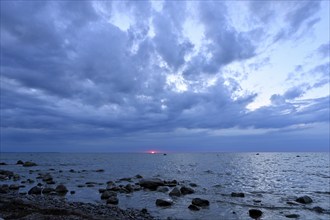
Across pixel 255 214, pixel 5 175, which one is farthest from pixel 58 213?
pixel 5 175

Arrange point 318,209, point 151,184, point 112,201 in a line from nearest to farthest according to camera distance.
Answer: point 318,209 → point 112,201 → point 151,184

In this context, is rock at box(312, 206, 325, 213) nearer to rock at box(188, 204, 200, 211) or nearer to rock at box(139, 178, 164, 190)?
rock at box(188, 204, 200, 211)

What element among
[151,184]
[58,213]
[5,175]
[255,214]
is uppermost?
[58,213]

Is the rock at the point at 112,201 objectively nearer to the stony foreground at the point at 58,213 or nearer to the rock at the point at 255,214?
the stony foreground at the point at 58,213

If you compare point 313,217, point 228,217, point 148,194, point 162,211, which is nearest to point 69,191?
point 148,194

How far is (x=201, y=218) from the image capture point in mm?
21203

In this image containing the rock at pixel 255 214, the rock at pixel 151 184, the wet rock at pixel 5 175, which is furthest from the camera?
the wet rock at pixel 5 175

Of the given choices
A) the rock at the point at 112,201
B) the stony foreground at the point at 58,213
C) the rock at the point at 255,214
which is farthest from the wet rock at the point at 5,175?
the rock at the point at 255,214

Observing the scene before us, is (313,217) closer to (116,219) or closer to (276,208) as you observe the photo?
(276,208)

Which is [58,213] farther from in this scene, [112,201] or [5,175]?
[5,175]

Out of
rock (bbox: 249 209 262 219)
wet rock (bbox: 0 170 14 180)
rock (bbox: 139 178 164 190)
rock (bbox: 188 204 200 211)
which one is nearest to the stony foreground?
rock (bbox: 188 204 200 211)

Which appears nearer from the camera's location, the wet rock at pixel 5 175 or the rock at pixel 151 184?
the rock at pixel 151 184

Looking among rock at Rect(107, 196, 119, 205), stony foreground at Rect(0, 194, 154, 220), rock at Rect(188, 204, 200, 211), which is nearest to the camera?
stony foreground at Rect(0, 194, 154, 220)

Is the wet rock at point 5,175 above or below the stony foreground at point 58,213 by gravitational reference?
below
